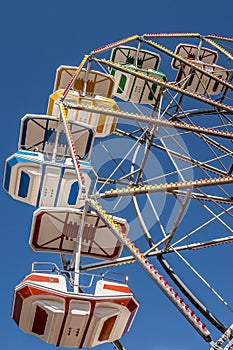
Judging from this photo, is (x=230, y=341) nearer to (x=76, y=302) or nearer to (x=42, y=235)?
(x=76, y=302)

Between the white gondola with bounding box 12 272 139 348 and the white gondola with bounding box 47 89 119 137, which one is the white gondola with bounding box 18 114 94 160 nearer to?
the white gondola with bounding box 47 89 119 137

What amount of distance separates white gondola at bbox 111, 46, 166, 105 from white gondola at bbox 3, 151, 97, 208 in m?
7.86

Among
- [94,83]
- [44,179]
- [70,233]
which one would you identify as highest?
[94,83]

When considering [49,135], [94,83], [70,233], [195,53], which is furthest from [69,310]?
[195,53]

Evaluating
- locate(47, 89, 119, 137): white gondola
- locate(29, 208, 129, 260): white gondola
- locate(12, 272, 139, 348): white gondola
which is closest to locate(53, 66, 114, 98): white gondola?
locate(47, 89, 119, 137): white gondola

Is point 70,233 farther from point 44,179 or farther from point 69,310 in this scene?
point 69,310

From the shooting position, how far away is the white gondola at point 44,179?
13.7 m

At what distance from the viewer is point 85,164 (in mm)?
13758

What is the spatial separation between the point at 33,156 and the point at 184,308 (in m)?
6.06

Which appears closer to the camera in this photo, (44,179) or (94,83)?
(44,179)

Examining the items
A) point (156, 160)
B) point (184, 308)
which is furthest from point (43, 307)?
point (156, 160)

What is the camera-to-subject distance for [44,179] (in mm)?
13758

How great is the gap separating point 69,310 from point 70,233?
4.28 metres

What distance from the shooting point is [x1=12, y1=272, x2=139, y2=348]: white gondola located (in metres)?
10.4
